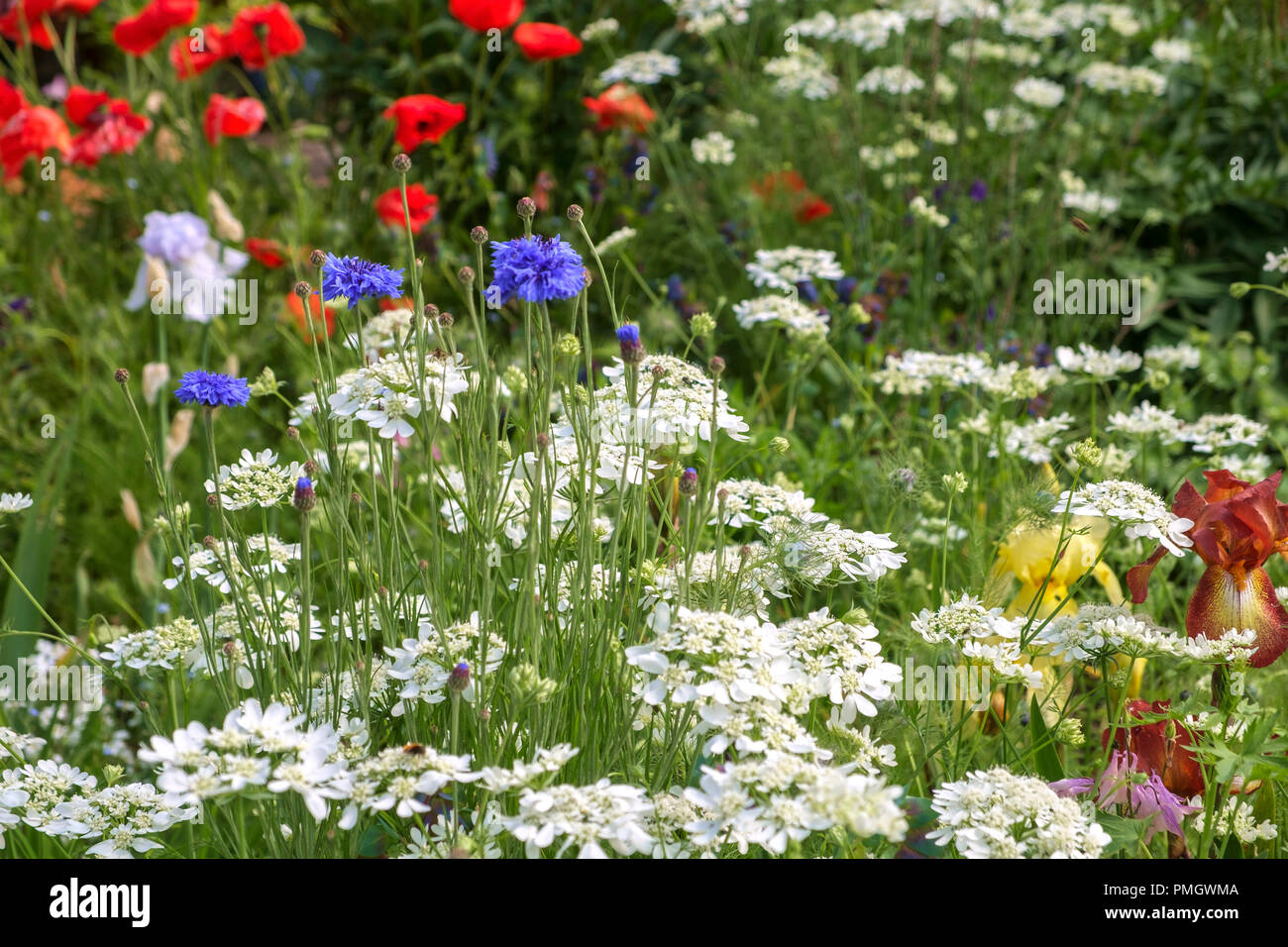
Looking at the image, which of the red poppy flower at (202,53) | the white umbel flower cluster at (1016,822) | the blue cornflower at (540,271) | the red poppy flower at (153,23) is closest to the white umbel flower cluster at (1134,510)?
the white umbel flower cluster at (1016,822)

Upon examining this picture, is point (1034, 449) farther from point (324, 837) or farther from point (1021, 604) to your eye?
point (324, 837)

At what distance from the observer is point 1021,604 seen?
1.79m

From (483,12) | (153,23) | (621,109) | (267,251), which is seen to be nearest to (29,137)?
(153,23)

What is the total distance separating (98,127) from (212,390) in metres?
2.43

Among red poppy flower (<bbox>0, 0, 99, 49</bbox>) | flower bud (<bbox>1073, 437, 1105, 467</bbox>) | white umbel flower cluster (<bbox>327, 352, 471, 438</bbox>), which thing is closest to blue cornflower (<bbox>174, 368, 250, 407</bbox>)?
white umbel flower cluster (<bbox>327, 352, 471, 438</bbox>)

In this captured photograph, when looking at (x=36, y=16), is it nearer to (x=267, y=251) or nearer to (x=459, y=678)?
(x=267, y=251)

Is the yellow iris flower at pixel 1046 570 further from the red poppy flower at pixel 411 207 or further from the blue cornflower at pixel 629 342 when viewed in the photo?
the red poppy flower at pixel 411 207

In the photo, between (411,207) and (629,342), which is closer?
(629,342)

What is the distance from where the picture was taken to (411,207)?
2.94 metres

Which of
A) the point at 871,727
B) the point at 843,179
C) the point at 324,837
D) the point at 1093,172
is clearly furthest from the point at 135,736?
the point at 1093,172

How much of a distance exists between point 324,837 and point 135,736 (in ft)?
4.64

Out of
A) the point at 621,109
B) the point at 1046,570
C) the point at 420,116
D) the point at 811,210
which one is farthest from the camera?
the point at 621,109

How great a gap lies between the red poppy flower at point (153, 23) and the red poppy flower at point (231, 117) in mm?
220

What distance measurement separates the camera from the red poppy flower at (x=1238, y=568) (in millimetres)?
1434
